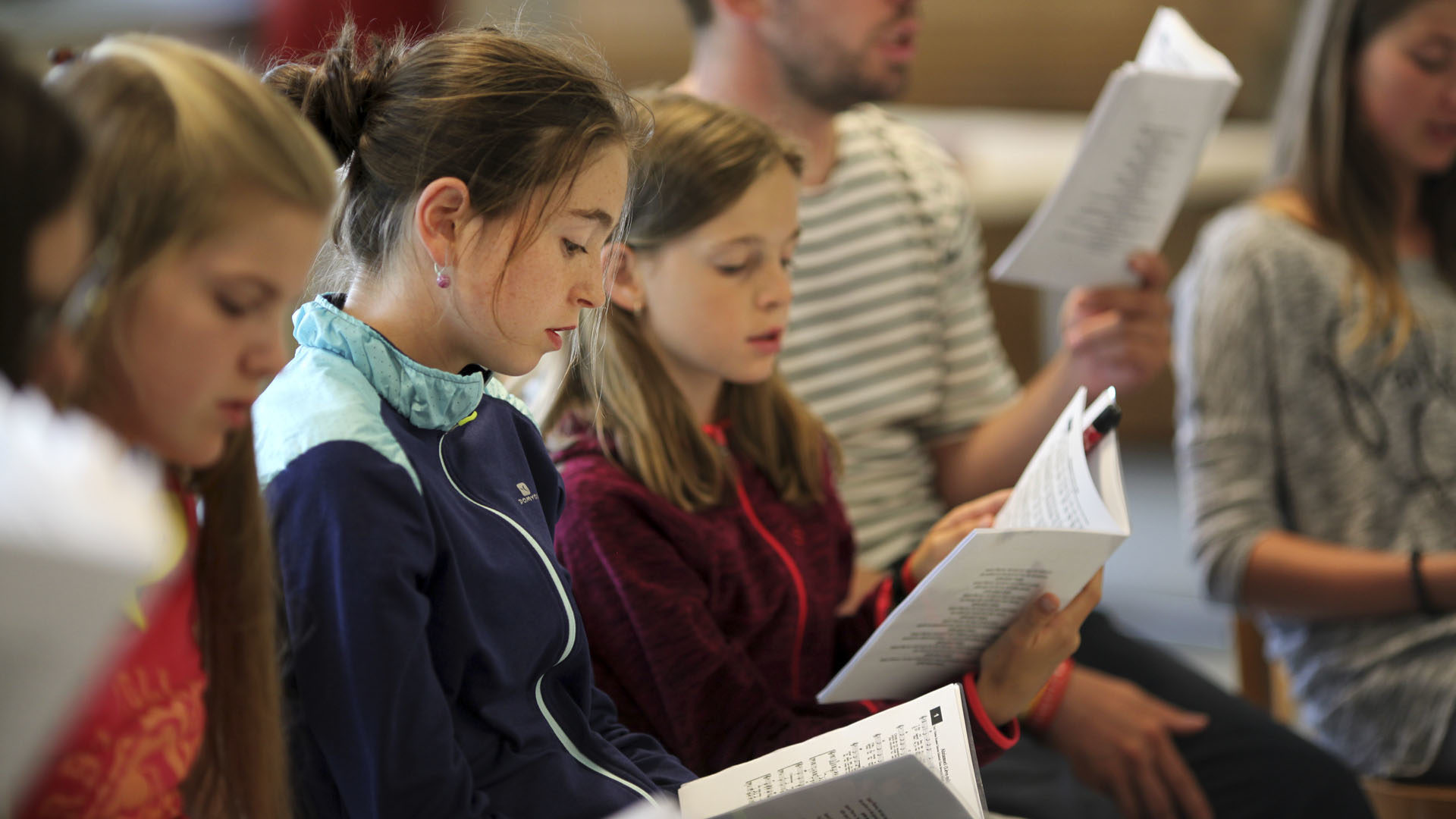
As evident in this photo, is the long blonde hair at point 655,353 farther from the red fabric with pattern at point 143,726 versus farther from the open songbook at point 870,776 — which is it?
the red fabric with pattern at point 143,726

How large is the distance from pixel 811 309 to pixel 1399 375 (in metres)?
0.72

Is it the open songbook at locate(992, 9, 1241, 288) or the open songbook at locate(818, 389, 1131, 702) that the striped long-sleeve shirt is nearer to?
the open songbook at locate(992, 9, 1241, 288)

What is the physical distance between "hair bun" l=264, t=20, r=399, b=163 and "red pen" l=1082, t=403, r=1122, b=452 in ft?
1.93

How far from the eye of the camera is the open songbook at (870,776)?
797 millimetres

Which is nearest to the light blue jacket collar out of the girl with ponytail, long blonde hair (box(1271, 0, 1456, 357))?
the girl with ponytail

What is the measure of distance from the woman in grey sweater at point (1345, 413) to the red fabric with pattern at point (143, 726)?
4.07ft

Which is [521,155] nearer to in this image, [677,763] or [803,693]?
[677,763]

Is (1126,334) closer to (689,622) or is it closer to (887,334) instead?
(887,334)

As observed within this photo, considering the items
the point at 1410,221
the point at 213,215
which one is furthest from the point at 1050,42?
→ the point at 213,215

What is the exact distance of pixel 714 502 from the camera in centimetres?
118

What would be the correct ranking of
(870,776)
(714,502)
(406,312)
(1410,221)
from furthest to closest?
(1410,221), (714,502), (406,312), (870,776)

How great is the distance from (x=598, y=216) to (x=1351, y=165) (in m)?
1.19

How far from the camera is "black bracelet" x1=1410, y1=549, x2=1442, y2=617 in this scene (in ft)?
4.86

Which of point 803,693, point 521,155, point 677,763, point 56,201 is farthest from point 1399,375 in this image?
point 56,201
